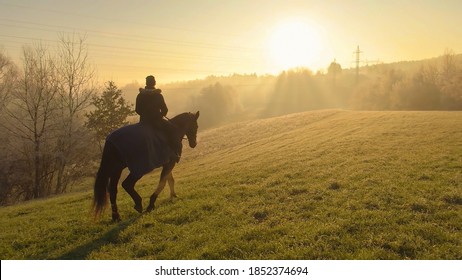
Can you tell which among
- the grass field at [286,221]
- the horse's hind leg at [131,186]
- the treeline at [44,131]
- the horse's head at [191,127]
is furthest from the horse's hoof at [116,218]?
the treeline at [44,131]

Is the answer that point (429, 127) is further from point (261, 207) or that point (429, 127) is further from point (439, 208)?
point (261, 207)

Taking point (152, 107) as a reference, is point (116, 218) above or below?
below

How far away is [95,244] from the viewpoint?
854 cm

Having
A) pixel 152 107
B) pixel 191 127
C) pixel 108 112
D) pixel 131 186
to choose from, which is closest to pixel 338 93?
pixel 108 112

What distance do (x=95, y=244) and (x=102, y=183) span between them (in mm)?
2076

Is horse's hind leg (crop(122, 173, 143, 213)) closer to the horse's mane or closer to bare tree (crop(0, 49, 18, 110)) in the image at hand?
the horse's mane

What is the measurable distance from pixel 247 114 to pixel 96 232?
119028 millimetres

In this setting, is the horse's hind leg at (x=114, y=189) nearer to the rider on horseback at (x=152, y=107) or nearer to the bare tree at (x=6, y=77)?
the rider on horseback at (x=152, y=107)

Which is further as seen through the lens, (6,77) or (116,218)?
(6,77)

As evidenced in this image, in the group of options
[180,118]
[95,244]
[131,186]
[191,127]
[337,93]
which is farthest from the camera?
[337,93]

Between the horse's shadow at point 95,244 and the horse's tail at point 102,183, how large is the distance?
2.81ft

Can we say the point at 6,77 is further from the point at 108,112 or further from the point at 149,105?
the point at 149,105

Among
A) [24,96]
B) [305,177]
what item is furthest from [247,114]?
[305,177]
